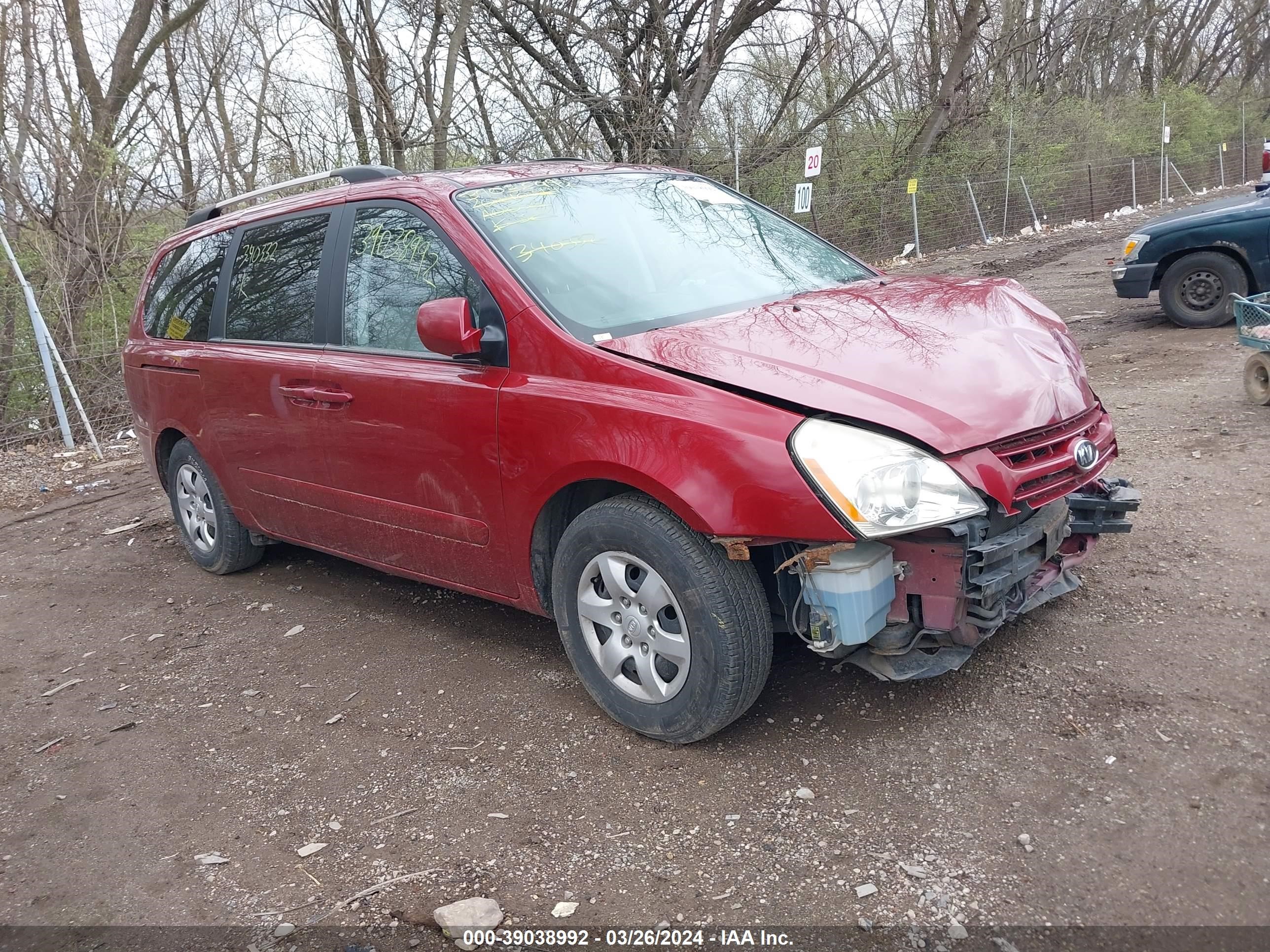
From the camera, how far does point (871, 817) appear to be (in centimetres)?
278

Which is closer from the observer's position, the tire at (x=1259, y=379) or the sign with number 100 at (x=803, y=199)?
the tire at (x=1259, y=379)

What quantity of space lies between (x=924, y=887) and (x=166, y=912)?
78.0 inches

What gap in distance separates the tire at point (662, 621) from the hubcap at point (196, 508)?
284cm

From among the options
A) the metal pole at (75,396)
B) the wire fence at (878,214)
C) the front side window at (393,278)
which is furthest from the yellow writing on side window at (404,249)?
the wire fence at (878,214)

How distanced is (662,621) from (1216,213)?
26.6 feet

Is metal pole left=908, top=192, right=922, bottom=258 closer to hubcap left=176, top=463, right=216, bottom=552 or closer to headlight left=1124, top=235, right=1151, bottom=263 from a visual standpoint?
headlight left=1124, top=235, right=1151, bottom=263

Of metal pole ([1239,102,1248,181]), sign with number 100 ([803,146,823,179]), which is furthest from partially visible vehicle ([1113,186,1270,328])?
metal pole ([1239,102,1248,181])

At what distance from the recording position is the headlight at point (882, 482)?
8.86ft

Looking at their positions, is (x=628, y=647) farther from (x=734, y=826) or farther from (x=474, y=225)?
(x=474, y=225)

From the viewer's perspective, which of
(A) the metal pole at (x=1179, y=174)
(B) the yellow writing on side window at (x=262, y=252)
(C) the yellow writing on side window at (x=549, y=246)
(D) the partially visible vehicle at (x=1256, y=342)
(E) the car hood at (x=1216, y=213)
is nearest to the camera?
(C) the yellow writing on side window at (x=549, y=246)

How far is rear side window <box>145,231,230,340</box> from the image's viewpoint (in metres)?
5.07

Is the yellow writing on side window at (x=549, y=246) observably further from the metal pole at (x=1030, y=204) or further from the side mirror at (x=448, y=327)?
the metal pole at (x=1030, y=204)

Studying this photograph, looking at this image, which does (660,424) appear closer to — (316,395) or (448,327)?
(448,327)

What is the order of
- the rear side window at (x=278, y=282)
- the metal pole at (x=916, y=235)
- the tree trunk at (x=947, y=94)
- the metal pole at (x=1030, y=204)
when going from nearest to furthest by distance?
1. the rear side window at (x=278, y=282)
2. the metal pole at (x=916, y=235)
3. the tree trunk at (x=947, y=94)
4. the metal pole at (x=1030, y=204)
